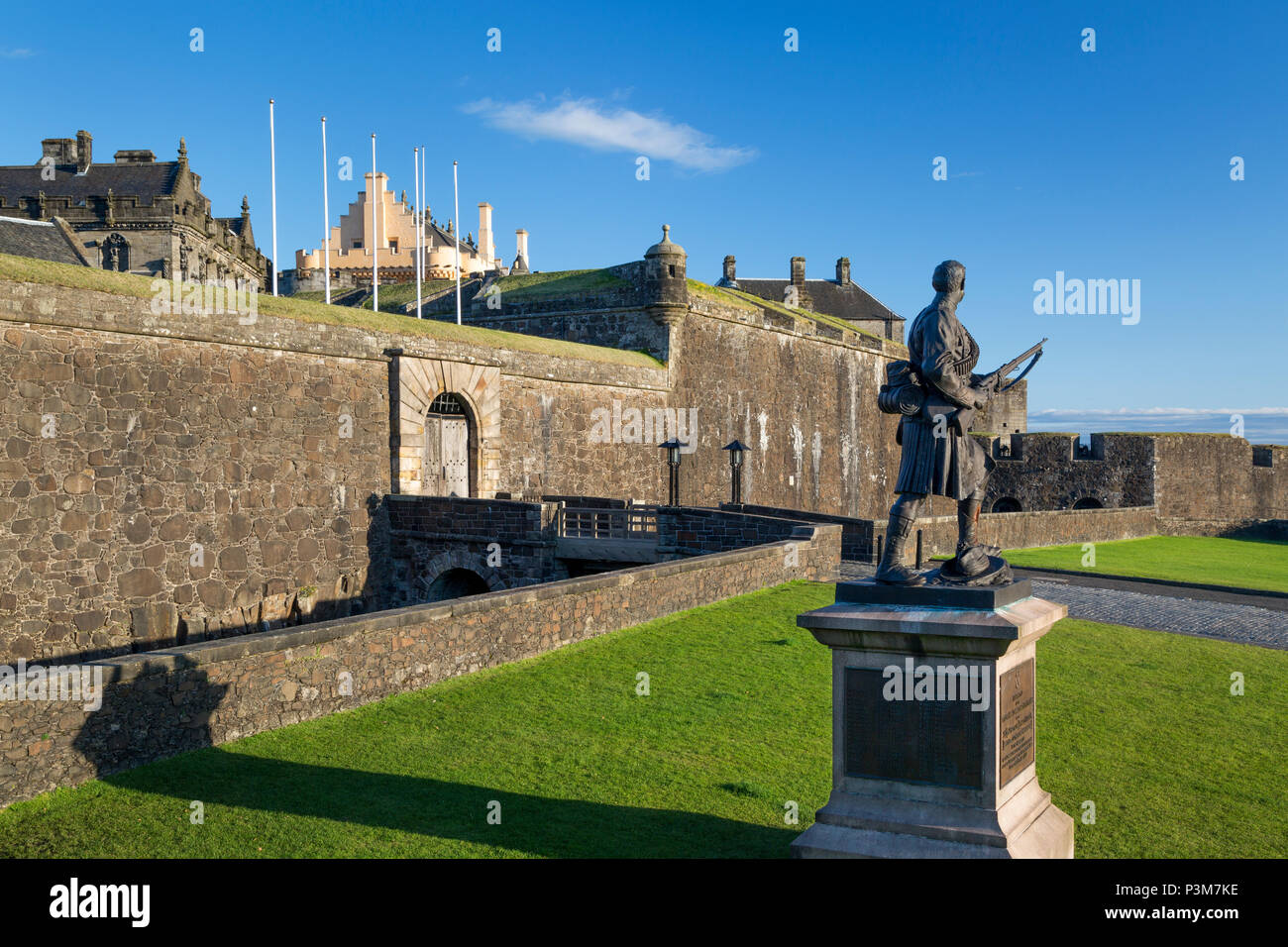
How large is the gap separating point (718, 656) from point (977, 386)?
5795 millimetres

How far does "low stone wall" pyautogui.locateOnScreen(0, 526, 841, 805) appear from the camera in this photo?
7.16 meters

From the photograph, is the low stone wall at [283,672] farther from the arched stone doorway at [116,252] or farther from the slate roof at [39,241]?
the arched stone doorway at [116,252]

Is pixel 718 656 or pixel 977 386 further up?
pixel 977 386

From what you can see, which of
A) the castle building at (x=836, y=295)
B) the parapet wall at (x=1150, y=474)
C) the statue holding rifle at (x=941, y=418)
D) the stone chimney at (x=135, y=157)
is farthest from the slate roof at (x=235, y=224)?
the statue holding rifle at (x=941, y=418)

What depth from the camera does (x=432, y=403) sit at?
67.6 ft

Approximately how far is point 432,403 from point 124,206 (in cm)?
2992

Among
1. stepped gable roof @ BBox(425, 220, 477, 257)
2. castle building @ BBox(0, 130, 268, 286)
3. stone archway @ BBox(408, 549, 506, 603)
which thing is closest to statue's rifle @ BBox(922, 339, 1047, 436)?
stone archway @ BBox(408, 549, 506, 603)

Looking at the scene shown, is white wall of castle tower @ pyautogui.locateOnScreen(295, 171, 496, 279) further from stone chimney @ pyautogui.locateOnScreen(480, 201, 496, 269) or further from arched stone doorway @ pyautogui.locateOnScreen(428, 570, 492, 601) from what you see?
arched stone doorway @ pyautogui.locateOnScreen(428, 570, 492, 601)

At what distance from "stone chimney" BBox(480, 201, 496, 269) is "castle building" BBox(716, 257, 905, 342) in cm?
1422

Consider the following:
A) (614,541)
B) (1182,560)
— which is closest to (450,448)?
(614,541)
